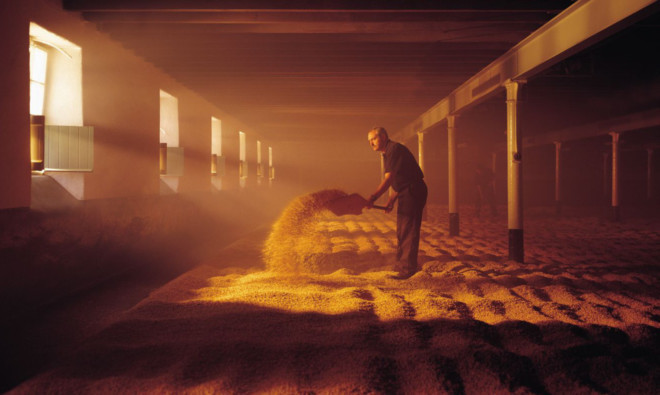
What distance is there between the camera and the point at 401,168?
5.34m

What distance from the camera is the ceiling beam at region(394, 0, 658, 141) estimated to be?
4.32m

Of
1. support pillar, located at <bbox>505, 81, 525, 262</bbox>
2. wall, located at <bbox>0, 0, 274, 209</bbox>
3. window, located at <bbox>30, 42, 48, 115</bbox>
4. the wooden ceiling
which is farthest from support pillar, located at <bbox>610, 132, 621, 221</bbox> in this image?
window, located at <bbox>30, 42, 48, 115</bbox>

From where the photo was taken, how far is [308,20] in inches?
237

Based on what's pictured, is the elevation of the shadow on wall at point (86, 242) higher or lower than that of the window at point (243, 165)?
lower

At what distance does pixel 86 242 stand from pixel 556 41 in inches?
262

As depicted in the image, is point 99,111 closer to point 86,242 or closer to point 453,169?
point 86,242

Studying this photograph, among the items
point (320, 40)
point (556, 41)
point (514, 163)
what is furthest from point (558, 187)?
point (320, 40)

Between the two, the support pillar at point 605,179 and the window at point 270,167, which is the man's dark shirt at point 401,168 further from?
the support pillar at point 605,179

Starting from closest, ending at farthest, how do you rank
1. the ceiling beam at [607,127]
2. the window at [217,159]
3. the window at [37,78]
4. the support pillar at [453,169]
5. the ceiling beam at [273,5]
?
the ceiling beam at [273,5] < the window at [37,78] < the support pillar at [453,169] < the ceiling beam at [607,127] < the window at [217,159]

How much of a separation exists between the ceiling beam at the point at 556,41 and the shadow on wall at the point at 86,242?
595cm

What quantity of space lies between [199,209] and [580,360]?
31.9 feet

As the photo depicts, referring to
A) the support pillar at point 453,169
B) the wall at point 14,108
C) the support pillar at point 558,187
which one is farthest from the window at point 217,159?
the support pillar at point 558,187

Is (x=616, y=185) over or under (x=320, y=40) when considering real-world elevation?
under

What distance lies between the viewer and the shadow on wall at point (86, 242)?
449cm
